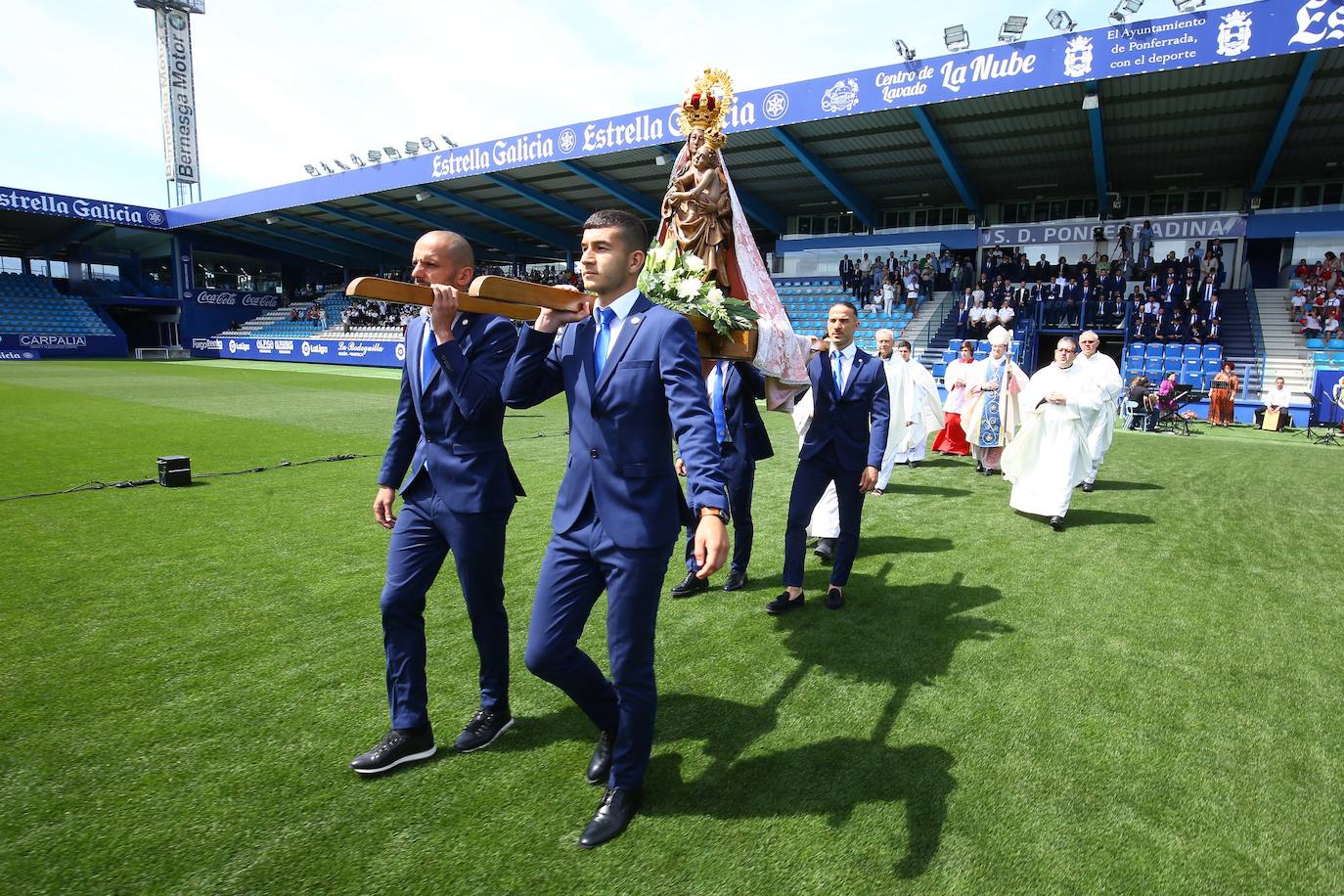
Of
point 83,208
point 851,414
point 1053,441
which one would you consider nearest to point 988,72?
point 1053,441

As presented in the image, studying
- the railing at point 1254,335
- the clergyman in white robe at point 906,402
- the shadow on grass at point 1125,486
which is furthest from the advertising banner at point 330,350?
the railing at point 1254,335

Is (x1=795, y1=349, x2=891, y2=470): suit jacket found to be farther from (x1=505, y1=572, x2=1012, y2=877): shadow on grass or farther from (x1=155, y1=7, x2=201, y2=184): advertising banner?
(x1=155, y1=7, x2=201, y2=184): advertising banner

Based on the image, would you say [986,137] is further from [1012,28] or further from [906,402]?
[906,402]

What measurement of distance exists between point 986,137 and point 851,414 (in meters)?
20.6

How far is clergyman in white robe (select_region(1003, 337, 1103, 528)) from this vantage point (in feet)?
22.6

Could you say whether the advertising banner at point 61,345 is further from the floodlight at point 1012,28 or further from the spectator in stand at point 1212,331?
the spectator in stand at point 1212,331

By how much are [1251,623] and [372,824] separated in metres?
5.01

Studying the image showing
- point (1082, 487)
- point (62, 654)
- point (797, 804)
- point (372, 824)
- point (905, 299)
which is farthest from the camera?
point (905, 299)

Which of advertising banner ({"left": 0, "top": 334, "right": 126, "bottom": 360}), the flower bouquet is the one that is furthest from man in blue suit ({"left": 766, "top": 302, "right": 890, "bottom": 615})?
advertising banner ({"left": 0, "top": 334, "right": 126, "bottom": 360})

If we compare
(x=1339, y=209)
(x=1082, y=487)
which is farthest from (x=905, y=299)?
(x=1082, y=487)

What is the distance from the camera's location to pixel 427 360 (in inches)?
106

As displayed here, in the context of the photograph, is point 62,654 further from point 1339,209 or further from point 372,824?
point 1339,209

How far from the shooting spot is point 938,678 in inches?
141

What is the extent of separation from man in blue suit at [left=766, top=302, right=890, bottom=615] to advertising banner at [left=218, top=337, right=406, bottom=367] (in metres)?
30.3
